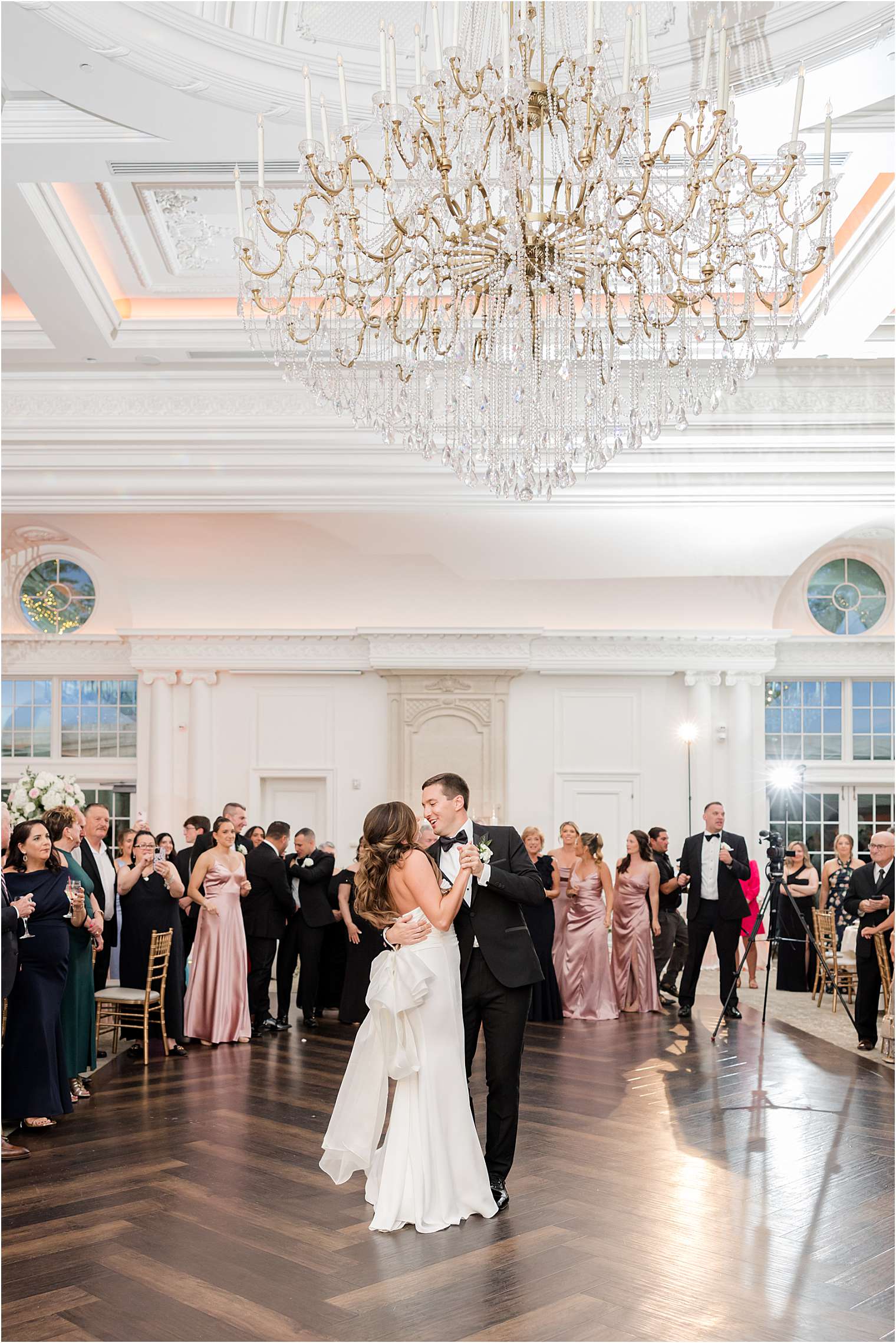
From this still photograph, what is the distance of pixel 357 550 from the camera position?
41.0 ft

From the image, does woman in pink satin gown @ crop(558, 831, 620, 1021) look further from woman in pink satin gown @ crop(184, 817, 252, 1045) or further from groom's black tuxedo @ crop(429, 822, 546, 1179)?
groom's black tuxedo @ crop(429, 822, 546, 1179)

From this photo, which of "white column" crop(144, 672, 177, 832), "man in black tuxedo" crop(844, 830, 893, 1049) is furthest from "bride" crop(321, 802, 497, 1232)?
"white column" crop(144, 672, 177, 832)

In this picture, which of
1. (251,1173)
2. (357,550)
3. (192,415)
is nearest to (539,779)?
(357,550)

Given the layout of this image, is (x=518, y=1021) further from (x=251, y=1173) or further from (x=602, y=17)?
(x=602, y=17)

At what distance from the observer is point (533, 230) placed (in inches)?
198

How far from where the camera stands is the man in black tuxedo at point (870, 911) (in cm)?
804

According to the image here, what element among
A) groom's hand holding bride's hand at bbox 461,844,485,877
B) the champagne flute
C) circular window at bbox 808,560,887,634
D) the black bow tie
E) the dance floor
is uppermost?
circular window at bbox 808,560,887,634

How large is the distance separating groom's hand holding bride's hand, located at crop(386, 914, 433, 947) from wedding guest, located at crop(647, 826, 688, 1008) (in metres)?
5.55

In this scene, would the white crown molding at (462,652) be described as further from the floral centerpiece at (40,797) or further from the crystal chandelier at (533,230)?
the crystal chandelier at (533,230)

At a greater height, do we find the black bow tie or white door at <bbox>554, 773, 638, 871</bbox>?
the black bow tie

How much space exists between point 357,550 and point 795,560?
191 inches

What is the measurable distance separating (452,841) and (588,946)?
4856mm

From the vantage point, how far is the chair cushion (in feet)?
24.1

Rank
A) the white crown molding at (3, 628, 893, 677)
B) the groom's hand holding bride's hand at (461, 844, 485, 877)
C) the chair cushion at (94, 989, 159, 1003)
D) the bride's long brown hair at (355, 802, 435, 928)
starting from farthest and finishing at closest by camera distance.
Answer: the white crown molding at (3, 628, 893, 677)
the chair cushion at (94, 989, 159, 1003)
the bride's long brown hair at (355, 802, 435, 928)
the groom's hand holding bride's hand at (461, 844, 485, 877)
